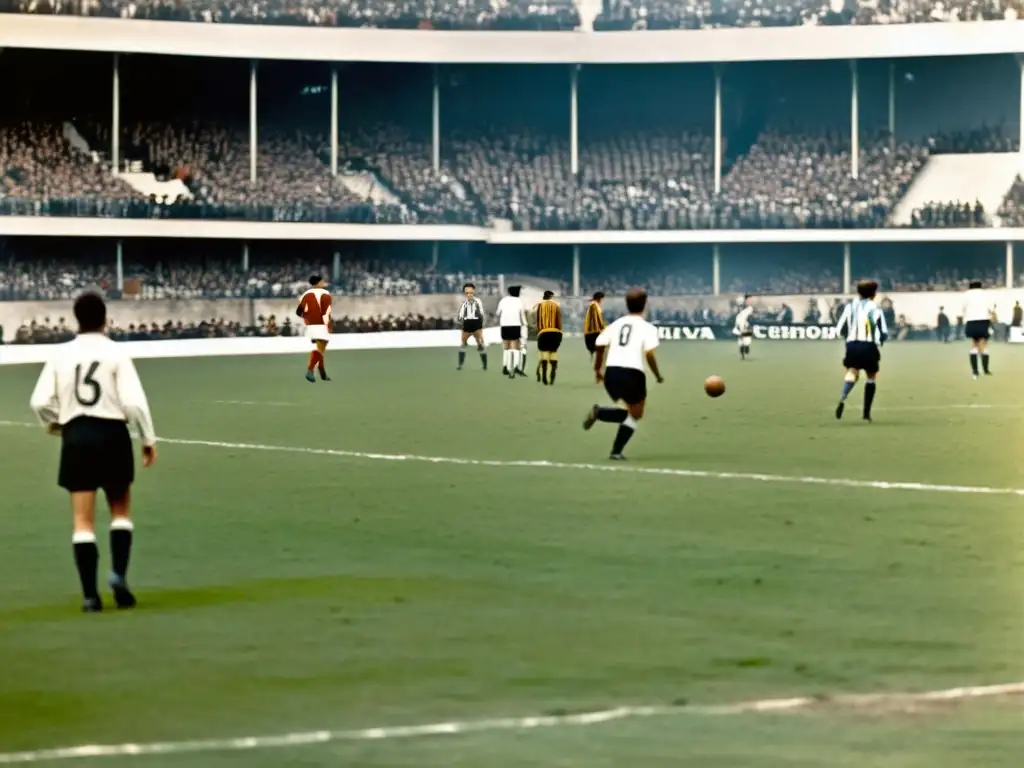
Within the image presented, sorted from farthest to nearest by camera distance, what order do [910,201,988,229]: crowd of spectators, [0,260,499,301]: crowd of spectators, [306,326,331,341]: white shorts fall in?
[910,201,988,229]: crowd of spectators
[0,260,499,301]: crowd of spectators
[306,326,331,341]: white shorts

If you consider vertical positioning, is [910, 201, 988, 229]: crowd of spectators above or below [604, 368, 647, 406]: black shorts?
above

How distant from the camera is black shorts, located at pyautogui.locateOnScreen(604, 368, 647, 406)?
19562 mm

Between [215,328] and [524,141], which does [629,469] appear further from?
[524,141]

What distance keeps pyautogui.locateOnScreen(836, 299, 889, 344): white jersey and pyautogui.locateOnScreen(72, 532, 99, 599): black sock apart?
50.0 feet

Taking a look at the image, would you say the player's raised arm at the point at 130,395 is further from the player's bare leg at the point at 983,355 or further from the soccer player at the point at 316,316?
the player's bare leg at the point at 983,355

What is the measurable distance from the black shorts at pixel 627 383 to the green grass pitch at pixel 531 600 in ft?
2.93

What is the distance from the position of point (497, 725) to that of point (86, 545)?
3.55 metres

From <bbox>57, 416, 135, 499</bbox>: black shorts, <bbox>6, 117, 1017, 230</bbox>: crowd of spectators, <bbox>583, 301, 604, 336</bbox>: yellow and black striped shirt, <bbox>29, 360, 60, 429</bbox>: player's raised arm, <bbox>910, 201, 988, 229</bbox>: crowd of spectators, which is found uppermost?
<bbox>6, 117, 1017, 230</bbox>: crowd of spectators

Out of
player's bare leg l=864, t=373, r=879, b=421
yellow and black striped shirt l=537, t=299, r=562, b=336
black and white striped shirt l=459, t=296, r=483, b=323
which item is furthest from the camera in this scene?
black and white striped shirt l=459, t=296, r=483, b=323

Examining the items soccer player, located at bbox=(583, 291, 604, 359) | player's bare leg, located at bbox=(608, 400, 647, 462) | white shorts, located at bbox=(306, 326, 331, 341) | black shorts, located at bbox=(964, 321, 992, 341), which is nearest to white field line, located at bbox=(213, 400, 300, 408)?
soccer player, located at bbox=(583, 291, 604, 359)

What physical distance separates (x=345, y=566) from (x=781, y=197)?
58924 millimetres

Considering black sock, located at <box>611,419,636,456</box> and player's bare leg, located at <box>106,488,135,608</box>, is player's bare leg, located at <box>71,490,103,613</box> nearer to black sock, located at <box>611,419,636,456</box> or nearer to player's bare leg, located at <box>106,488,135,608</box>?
player's bare leg, located at <box>106,488,135,608</box>

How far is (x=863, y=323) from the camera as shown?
2511 centimetres

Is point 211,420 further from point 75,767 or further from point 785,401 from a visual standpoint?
point 75,767
